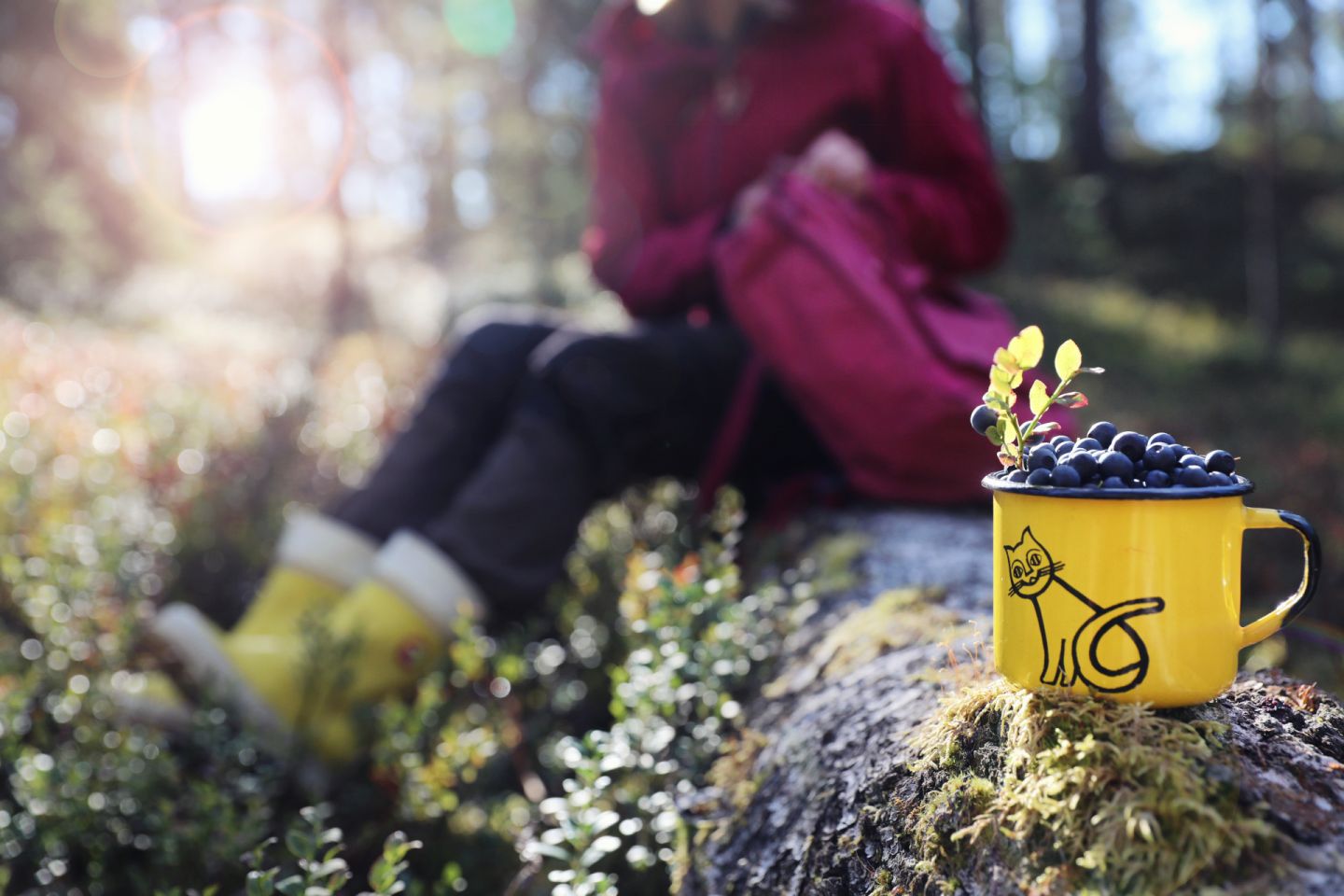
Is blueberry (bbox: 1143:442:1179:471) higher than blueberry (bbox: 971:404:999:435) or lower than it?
lower

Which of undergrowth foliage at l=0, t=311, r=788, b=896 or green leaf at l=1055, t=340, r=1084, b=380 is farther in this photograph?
undergrowth foliage at l=0, t=311, r=788, b=896

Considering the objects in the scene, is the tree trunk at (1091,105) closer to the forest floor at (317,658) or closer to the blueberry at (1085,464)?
the forest floor at (317,658)

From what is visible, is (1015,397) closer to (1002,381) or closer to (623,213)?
(1002,381)

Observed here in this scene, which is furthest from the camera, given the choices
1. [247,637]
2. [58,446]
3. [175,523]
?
[58,446]

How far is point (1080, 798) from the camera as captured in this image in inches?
39.6

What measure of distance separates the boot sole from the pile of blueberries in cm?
173

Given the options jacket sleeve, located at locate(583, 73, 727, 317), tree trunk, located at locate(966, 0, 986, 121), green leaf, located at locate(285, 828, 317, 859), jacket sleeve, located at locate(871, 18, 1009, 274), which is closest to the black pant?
jacket sleeve, located at locate(583, 73, 727, 317)

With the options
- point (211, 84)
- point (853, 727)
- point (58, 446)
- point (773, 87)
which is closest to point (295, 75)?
point (211, 84)

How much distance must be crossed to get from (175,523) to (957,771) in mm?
2933

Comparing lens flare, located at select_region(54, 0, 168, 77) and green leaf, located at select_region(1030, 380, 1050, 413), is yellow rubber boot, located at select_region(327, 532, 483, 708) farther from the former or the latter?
lens flare, located at select_region(54, 0, 168, 77)

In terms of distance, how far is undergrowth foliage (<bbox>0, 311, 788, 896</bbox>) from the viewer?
180 cm

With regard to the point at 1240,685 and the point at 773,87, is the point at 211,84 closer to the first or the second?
the point at 773,87

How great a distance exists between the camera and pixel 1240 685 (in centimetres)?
129

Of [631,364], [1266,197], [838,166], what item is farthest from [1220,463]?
[1266,197]
